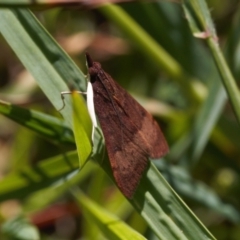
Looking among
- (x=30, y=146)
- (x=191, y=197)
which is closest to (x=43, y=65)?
(x=191, y=197)

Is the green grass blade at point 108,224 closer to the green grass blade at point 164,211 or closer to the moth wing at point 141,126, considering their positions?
the green grass blade at point 164,211

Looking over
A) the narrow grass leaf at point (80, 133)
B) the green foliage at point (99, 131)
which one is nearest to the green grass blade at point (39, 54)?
the green foliage at point (99, 131)

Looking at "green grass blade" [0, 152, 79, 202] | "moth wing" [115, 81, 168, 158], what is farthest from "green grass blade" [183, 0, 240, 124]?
"green grass blade" [0, 152, 79, 202]

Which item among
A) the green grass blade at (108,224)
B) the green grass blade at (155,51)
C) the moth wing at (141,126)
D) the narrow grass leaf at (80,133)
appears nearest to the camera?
the narrow grass leaf at (80,133)

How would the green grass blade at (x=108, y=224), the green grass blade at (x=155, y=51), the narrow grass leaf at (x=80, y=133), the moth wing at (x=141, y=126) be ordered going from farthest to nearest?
the green grass blade at (x=155, y=51)
the moth wing at (x=141, y=126)
the green grass blade at (x=108, y=224)
the narrow grass leaf at (x=80, y=133)

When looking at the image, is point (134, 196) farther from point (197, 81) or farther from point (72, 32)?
point (72, 32)

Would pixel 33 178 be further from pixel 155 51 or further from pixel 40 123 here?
pixel 155 51

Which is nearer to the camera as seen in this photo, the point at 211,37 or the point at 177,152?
the point at 211,37
